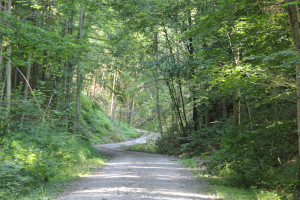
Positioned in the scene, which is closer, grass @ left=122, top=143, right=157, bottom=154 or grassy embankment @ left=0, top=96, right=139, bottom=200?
grassy embankment @ left=0, top=96, right=139, bottom=200

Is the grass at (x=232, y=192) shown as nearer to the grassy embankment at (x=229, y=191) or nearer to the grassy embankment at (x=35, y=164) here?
the grassy embankment at (x=229, y=191)

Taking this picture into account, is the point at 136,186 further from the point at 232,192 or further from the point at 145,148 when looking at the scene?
the point at 145,148

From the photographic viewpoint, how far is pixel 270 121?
6.43m

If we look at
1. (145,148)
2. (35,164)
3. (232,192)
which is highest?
(35,164)

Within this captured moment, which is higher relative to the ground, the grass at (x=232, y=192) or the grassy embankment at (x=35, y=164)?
the grassy embankment at (x=35, y=164)

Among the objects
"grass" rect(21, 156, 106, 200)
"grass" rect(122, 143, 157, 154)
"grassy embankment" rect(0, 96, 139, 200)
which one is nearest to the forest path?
"grass" rect(21, 156, 106, 200)

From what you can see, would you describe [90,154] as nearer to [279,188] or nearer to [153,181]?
[153,181]

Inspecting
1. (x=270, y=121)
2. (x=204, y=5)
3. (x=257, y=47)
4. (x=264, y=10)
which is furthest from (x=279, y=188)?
(x=204, y=5)

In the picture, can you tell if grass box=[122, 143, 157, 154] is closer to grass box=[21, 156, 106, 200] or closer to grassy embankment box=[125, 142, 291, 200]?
grass box=[21, 156, 106, 200]

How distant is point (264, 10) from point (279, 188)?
15.6ft

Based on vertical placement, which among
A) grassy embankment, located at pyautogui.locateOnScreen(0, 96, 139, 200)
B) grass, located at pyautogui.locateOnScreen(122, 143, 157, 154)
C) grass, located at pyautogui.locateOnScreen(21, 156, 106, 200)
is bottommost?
grass, located at pyautogui.locateOnScreen(122, 143, 157, 154)

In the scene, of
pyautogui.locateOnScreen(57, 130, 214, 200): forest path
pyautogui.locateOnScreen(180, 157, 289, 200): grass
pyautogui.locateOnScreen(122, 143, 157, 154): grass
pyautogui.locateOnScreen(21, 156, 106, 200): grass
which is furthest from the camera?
pyautogui.locateOnScreen(122, 143, 157, 154): grass

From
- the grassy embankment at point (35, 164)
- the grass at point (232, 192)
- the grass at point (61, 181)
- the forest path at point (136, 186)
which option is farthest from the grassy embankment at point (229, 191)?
the grassy embankment at point (35, 164)

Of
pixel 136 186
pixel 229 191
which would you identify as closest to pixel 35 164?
pixel 136 186
